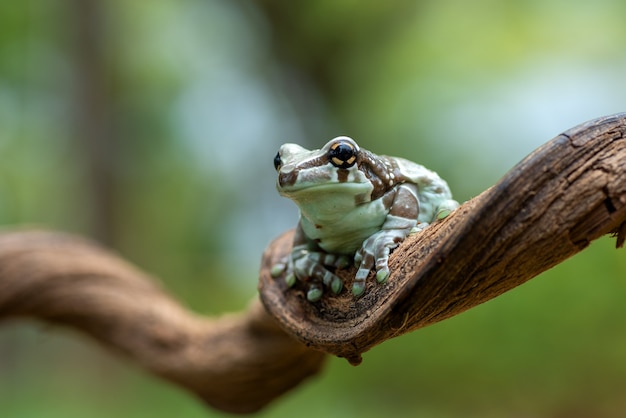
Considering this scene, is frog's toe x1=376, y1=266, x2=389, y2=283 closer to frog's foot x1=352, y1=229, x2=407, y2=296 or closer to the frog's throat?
frog's foot x1=352, y1=229, x2=407, y2=296

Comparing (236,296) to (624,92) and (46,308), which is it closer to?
(46,308)

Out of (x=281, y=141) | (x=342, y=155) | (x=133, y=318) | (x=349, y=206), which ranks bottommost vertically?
(x=133, y=318)

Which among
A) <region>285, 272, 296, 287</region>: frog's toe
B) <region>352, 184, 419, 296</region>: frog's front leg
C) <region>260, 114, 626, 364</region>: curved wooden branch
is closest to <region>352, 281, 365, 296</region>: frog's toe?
<region>352, 184, 419, 296</region>: frog's front leg

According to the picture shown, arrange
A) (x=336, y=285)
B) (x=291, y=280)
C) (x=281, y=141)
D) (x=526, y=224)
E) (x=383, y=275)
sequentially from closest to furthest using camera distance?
(x=526, y=224)
(x=383, y=275)
(x=336, y=285)
(x=291, y=280)
(x=281, y=141)

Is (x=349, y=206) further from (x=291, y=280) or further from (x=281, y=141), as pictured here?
(x=281, y=141)

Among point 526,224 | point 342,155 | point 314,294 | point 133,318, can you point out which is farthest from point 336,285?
point 133,318

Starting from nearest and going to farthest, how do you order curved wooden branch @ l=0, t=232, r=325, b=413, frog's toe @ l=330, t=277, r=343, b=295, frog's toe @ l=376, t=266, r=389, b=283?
frog's toe @ l=376, t=266, r=389, b=283, frog's toe @ l=330, t=277, r=343, b=295, curved wooden branch @ l=0, t=232, r=325, b=413

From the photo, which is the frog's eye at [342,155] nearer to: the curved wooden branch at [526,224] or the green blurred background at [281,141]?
the curved wooden branch at [526,224]
